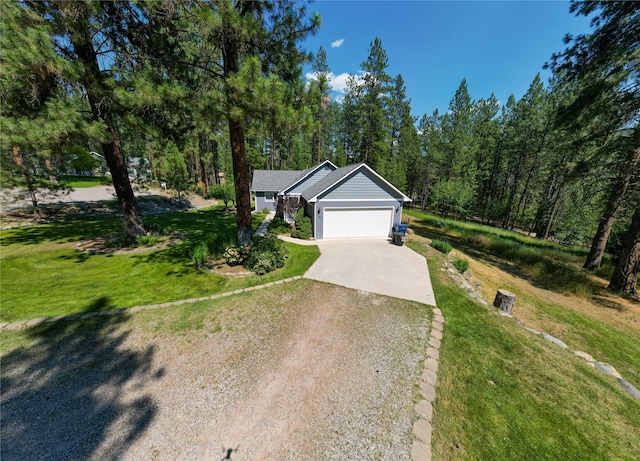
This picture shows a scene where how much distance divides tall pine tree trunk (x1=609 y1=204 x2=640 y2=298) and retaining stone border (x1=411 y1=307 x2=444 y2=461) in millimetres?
10123

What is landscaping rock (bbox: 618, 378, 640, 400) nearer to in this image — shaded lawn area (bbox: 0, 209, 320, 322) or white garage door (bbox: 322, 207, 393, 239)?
shaded lawn area (bbox: 0, 209, 320, 322)

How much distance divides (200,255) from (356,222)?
8.78 metres

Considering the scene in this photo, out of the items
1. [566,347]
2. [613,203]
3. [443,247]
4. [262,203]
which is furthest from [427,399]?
[262,203]

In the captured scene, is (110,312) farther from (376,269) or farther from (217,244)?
(376,269)

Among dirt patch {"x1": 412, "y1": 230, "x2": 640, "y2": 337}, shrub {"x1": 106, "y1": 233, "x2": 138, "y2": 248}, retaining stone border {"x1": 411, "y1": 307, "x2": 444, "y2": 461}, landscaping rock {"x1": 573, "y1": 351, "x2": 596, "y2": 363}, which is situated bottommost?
dirt patch {"x1": 412, "y1": 230, "x2": 640, "y2": 337}

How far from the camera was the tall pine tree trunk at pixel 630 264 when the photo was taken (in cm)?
910

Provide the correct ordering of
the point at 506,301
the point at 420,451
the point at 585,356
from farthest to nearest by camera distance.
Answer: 1. the point at 506,301
2. the point at 585,356
3. the point at 420,451

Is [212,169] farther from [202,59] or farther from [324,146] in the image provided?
[202,59]

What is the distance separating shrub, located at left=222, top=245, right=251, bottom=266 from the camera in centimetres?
901

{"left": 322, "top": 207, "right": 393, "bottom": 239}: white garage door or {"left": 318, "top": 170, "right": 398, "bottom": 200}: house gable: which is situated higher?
{"left": 318, "top": 170, "right": 398, "bottom": 200}: house gable

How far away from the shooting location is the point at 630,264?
9.20m

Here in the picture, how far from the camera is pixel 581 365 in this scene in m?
4.90

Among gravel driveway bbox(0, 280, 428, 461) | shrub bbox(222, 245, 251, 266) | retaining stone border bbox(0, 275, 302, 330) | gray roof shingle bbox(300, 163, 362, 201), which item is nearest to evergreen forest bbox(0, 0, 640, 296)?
shrub bbox(222, 245, 251, 266)

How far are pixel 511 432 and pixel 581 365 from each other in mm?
3275
